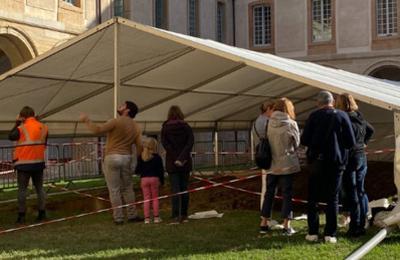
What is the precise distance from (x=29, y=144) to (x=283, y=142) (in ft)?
13.4

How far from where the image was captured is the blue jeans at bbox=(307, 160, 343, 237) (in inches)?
299

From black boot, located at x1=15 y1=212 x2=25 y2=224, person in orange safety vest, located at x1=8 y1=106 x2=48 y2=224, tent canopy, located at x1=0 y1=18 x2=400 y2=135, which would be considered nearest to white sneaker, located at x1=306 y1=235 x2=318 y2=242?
tent canopy, located at x1=0 y1=18 x2=400 y2=135

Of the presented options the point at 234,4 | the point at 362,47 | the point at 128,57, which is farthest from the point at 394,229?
the point at 234,4

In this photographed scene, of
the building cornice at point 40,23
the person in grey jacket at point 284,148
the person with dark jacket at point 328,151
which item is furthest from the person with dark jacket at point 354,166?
the building cornice at point 40,23

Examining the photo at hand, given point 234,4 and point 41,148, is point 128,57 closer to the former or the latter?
point 41,148

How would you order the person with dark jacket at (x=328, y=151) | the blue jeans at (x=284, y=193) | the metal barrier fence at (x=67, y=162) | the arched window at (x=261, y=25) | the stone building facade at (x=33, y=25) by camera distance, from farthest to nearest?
1. the arched window at (x=261, y=25)
2. the stone building facade at (x=33, y=25)
3. the metal barrier fence at (x=67, y=162)
4. the blue jeans at (x=284, y=193)
5. the person with dark jacket at (x=328, y=151)

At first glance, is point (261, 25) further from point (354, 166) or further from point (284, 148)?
point (354, 166)

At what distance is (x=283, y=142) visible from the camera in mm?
8219

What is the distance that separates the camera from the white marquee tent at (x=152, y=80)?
884 centimetres

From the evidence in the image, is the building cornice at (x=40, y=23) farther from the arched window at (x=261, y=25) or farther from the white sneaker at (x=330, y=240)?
the white sneaker at (x=330, y=240)

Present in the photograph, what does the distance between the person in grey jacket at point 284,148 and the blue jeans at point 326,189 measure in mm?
536

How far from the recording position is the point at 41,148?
10.4 metres

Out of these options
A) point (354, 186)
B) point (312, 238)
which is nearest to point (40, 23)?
point (354, 186)

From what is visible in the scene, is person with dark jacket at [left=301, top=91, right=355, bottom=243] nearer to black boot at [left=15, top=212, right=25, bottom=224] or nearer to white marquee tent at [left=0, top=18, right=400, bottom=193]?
white marquee tent at [left=0, top=18, right=400, bottom=193]
